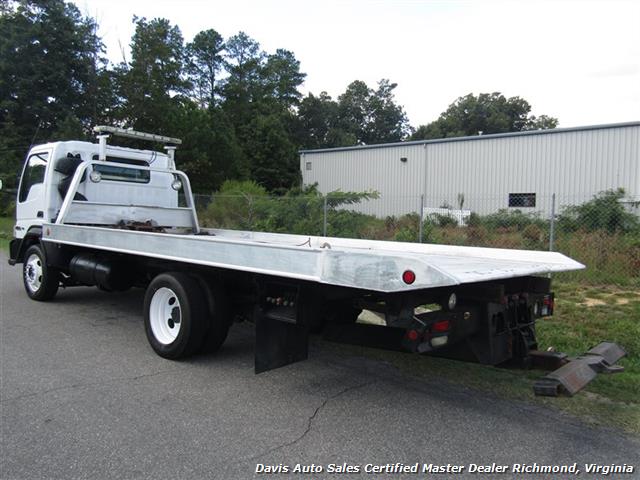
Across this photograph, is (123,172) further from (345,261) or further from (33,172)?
(345,261)

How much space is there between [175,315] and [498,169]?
2317 centimetres

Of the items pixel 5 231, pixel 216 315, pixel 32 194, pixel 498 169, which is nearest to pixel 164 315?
pixel 216 315

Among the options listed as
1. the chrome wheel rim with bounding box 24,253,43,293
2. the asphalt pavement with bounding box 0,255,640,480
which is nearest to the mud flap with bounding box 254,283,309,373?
the asphalt pavement with bounding box 0,255,640,480

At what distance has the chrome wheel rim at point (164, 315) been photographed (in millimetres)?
5785

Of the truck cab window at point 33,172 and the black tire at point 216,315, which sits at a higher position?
the truck cab window at point 33,172

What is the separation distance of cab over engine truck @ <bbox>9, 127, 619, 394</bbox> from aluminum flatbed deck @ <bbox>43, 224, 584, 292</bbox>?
0.03ft

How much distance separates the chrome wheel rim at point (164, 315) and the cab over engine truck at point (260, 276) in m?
0.01

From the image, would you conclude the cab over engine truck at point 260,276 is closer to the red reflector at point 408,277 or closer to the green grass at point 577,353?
the red reflector at point 408,277

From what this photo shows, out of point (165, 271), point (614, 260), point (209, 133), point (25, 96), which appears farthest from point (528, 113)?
point (165, 271)

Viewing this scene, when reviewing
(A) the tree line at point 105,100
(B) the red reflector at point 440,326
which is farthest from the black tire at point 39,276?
(A) the tree line at point 105,100

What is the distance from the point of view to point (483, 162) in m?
26.6

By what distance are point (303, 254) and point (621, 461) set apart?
2.59m

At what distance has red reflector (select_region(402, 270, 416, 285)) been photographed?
3.47m

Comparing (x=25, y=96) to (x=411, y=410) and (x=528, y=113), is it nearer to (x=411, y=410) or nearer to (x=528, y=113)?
(x=411, y=410)
